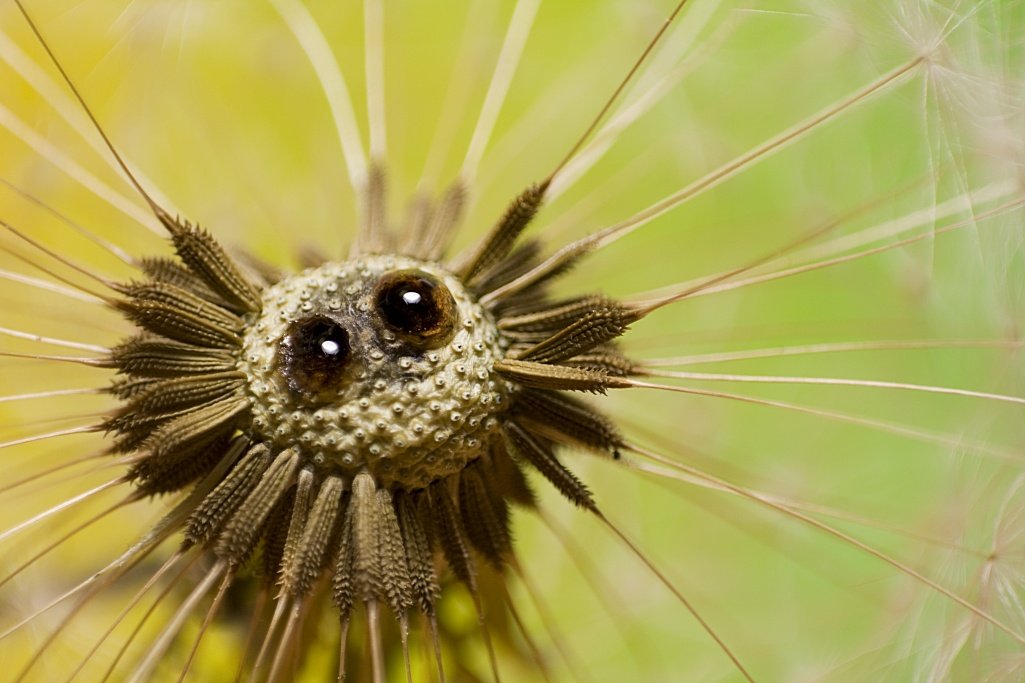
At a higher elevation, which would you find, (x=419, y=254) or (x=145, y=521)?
(x=419, y=254)

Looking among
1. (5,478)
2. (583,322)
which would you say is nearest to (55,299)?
(5,478)

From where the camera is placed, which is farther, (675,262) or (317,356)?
(675,262)

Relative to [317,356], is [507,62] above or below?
above

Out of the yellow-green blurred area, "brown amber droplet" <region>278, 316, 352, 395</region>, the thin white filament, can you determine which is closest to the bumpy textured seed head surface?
"brown amber droplet" <region>278, 316, 352, 395</region>

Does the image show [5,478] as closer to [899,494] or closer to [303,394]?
[303,394]

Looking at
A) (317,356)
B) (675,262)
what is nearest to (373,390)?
(317,356)

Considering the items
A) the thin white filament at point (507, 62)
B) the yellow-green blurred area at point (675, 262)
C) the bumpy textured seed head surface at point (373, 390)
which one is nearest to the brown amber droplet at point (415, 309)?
the bumpy textured seed head surface at point (373, 390)

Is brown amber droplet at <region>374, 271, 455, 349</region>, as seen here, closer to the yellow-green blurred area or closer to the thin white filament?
the yellow-green blurred area

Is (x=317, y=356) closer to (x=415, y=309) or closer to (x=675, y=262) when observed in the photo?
(x=415, y=309)
